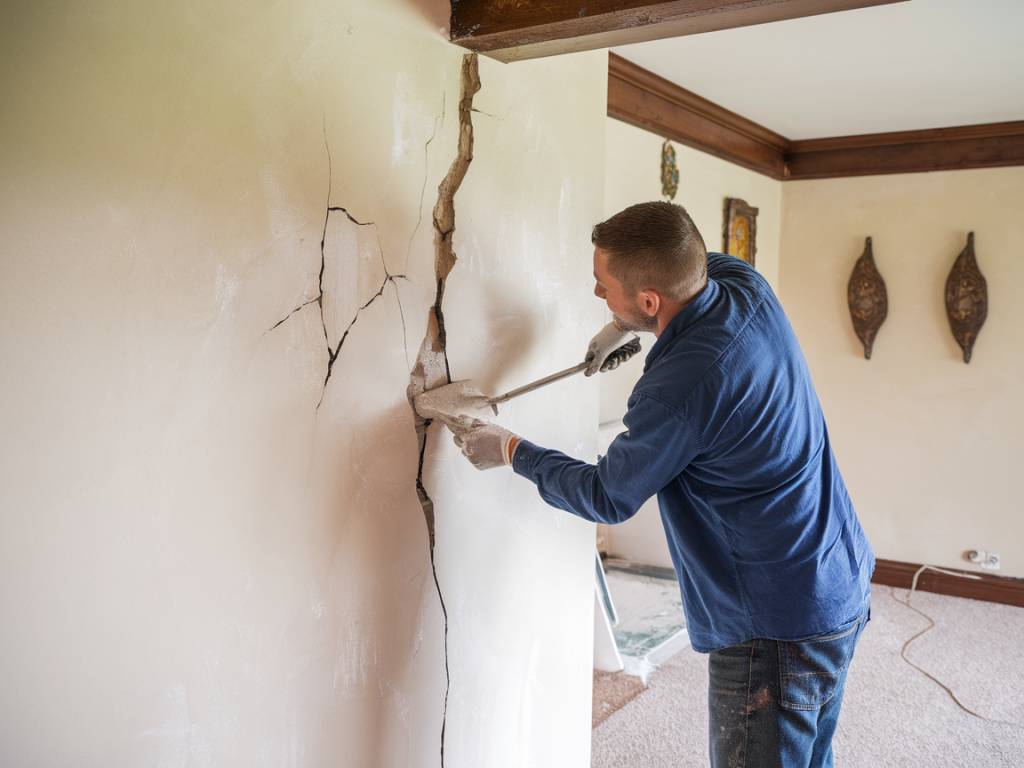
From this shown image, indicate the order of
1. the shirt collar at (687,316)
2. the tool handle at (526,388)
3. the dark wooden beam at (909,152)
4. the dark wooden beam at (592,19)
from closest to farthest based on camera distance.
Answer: the dark wooden beam at (592,19) < the shirt collar at (687,316) < the tool handle at (526,388) < the dark wooden beam at (909,152)

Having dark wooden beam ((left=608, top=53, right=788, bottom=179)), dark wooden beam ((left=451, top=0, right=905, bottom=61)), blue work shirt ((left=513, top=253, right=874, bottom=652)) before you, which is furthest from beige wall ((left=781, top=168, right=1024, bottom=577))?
dark wooden beam ((left=451, top=0, right=905, bottom=61))


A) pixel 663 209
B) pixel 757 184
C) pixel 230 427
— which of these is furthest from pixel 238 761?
pixel 757 184

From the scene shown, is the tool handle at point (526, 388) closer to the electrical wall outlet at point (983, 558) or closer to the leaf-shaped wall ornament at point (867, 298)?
the leaf-shaped wall ornament at point (867, 298)

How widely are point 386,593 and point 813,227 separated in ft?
12.3

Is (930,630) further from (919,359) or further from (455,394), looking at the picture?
(455,394)

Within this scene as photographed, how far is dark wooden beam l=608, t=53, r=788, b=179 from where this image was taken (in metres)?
3.34

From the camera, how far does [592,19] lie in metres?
1.40

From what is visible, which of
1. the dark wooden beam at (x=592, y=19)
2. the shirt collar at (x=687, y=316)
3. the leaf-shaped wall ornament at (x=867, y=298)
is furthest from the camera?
the leaf-shaped wall ornament at (x=867, y=298)

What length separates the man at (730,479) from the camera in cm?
149

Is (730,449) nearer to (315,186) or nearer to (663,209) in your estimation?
(663,209)

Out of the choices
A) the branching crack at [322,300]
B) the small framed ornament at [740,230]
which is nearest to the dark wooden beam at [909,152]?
the small framed ornament at [740,230]

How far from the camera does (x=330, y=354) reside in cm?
140

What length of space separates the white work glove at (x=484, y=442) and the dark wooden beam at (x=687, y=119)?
6.61 feet

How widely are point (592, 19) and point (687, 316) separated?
20.9 inches
